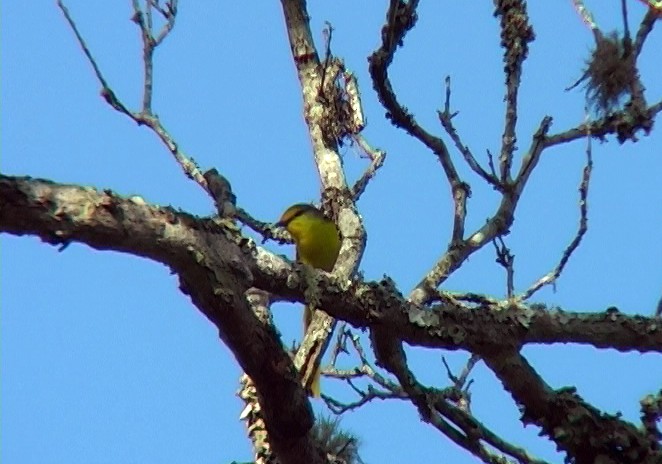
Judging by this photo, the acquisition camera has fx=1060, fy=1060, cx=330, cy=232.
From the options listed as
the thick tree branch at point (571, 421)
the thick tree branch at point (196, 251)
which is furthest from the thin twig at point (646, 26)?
the thick tree branch at point (196, 251)

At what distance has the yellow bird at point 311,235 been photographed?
5.57 m

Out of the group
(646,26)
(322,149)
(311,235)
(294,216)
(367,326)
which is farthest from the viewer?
(294,216)

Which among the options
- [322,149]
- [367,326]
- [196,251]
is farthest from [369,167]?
[196,251]

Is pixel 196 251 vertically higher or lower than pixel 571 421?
lower

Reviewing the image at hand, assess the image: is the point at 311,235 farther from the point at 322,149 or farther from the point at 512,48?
the point at 512,48

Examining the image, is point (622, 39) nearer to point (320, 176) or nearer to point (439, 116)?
point (439, 116)

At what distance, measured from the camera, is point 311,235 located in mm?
5672

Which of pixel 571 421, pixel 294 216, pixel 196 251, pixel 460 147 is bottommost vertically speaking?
pixel 196 251

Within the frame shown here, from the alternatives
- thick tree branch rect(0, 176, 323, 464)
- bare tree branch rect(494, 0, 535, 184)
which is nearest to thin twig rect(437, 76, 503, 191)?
bare tree branch rect(494, 0, 535, 184)

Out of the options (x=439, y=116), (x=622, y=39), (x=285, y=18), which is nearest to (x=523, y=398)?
(x=439, y=116)

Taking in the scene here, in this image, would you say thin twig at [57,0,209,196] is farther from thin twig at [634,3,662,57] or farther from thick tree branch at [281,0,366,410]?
thin twig at [634,3,662,57]

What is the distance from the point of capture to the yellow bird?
5.57 meters

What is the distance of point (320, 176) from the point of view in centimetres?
478

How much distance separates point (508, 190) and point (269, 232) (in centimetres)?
134
